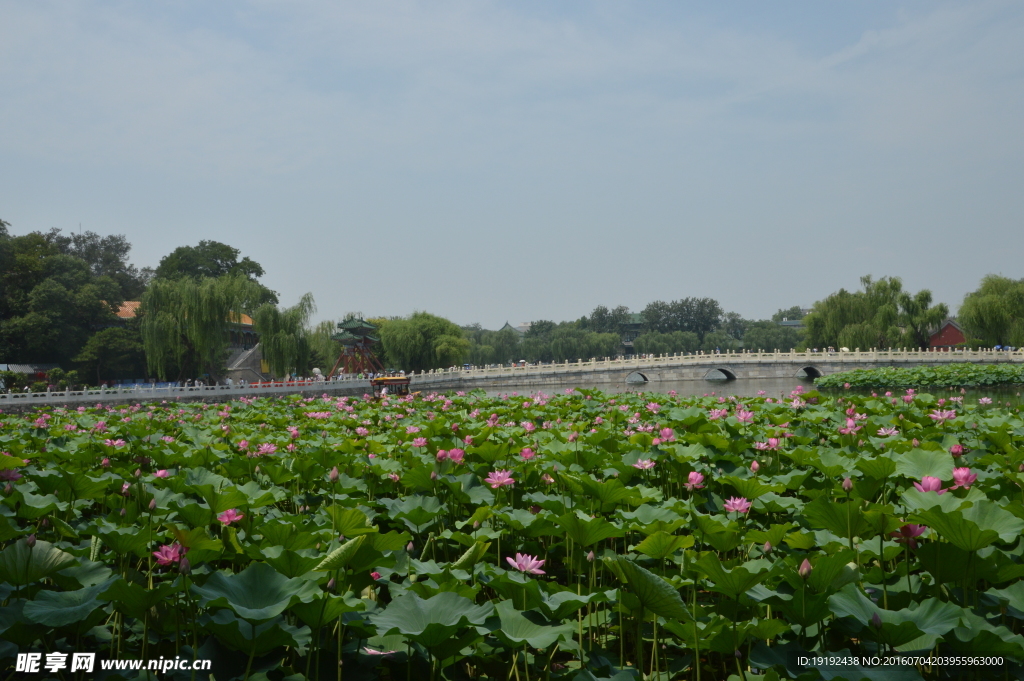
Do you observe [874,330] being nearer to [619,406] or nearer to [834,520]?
[619,406]

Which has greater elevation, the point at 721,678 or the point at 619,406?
the point at 619,406

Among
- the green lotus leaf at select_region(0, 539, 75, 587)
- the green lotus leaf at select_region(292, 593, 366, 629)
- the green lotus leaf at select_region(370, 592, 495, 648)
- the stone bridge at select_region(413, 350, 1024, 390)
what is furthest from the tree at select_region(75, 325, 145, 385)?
the green lotus leaf at select_region(370, 592, 495, 648)

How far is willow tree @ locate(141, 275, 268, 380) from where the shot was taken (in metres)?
27.0

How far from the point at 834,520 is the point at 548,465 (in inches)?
60.0

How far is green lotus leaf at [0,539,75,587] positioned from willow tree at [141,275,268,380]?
2702 cm

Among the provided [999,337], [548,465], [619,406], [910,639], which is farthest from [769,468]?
[999,337]

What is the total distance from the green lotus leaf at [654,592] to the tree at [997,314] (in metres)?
39.7

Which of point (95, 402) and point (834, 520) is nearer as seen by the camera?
point (834, 520)

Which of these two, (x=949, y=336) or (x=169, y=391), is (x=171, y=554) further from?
(x=949, y=336)

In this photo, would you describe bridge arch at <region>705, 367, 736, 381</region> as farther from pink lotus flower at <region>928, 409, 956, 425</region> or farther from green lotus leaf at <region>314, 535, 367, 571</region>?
green lotus leaf at <region>314, 535, 367, 571</region>

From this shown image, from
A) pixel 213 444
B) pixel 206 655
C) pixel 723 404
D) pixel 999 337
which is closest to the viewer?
pixel 206 655

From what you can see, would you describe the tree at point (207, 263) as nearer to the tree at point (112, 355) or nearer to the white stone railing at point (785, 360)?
the tree at point (112, 355)

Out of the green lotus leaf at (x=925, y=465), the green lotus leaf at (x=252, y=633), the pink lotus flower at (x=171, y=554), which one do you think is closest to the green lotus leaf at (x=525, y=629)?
the green lotus leaf at (x=252, y=633)

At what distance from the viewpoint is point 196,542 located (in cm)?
211
